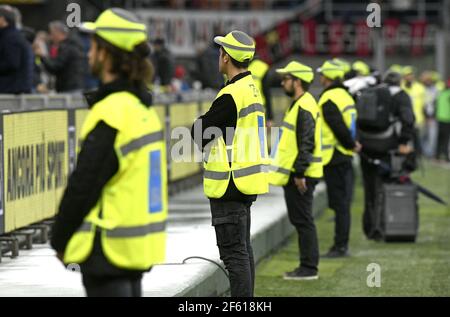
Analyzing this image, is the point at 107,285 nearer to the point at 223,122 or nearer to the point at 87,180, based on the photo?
the point at 87,180

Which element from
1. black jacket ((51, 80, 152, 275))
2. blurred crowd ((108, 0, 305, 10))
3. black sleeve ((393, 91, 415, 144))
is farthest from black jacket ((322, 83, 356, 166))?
blurred crowd ((108, 0, 305, 10))

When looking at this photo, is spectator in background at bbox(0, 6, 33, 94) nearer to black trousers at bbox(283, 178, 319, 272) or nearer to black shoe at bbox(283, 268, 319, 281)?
black trousers at bbox(283, 178, 319, 272)

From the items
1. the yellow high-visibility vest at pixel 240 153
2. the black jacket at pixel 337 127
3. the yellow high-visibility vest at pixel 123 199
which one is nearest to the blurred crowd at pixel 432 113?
the black jacket at pixel 337 127

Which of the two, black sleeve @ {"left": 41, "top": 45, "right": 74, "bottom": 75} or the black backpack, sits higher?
black sleeve @ {"left": 41, "top": 45, "right": 74, "bottom": 75}

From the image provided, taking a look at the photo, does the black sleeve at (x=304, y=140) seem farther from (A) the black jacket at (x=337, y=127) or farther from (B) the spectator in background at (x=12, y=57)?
(B) the spectator in background at (x=12, y=57)

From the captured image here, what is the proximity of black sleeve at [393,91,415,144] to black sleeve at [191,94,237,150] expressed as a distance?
6.88 metres

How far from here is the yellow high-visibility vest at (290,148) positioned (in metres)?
12.8

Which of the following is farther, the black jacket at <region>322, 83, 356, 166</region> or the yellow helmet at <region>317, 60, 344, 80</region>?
the yellow helmet at <region>317, 60, 344, 80</region>

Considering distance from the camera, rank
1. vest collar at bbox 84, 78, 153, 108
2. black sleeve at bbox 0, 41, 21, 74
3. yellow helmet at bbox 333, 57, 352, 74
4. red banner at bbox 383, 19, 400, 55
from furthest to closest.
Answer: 1. red banner at bbox 383, 19, 400, 55
2. yellow helmet at bbox 333, 57, 352, 74
3. black sleeve at bbox 0, 41, 21, 74
4. vest collar at bbox 84, 78, 153, 108

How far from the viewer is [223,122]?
9539mm

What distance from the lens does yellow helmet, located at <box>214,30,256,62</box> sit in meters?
9.69

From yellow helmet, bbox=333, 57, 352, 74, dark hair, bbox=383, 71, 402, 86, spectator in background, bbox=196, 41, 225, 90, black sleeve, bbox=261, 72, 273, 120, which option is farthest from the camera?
spectator in background, bbox=196, 41, 225, 90
